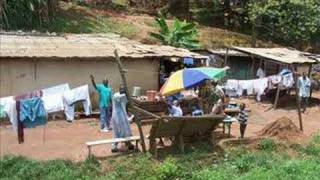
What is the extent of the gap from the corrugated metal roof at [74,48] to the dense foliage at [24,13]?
418cm

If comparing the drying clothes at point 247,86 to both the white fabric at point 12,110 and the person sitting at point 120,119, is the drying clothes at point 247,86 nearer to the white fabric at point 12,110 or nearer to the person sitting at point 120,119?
the person sitting at point 120,119

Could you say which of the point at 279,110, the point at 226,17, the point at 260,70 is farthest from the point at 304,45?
the point at 279,110

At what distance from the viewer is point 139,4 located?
122ft

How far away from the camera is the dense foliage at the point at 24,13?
25.0 meters

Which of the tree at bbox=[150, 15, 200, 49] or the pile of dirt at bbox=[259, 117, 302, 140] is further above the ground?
the tree at bbox=[150, 15, 200, 49]

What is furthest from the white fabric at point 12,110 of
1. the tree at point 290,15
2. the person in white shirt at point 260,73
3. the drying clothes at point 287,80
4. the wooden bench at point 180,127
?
the tree at point 290,15

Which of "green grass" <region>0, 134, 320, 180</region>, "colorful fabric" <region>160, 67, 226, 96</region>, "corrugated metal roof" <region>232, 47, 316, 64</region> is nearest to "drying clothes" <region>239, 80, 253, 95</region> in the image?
"corrugated metal roof" <region>232, 47, 316, 64</region>

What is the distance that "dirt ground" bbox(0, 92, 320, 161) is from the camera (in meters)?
14.3

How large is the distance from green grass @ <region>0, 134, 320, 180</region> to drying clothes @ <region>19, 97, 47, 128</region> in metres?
1.08

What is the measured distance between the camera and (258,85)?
74.6 feet

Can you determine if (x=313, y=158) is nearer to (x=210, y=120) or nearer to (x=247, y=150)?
(x=247, y=150)

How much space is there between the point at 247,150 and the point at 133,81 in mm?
6877

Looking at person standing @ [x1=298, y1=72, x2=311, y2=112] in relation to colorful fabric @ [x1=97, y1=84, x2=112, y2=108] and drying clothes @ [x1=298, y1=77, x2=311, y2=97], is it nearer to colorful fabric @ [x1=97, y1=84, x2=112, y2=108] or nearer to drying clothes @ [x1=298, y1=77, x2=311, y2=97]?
drying clothes @ [x1=298, y1=77, x2=311, y2=97]

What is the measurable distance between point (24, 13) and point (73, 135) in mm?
11416
